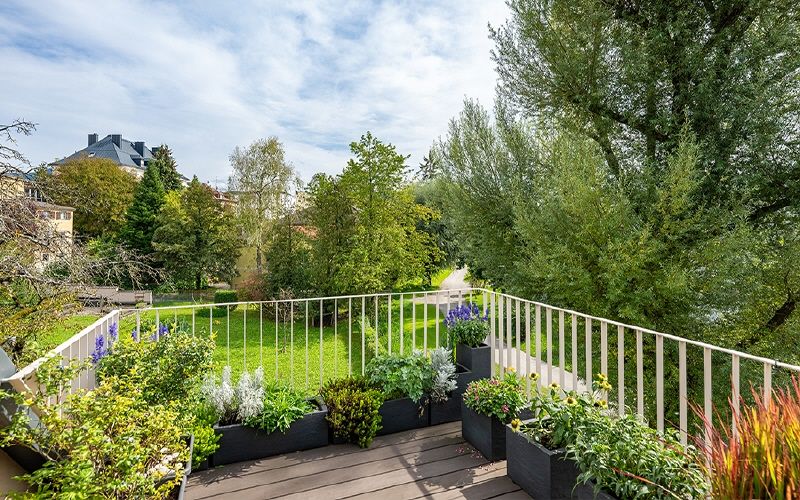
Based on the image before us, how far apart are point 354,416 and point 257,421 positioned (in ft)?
2.14

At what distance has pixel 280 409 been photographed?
9.20 feet

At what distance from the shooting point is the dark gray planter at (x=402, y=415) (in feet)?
10.2

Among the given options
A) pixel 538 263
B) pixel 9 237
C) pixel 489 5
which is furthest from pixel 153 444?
pixel 489 5

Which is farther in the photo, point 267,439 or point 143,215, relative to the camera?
point 143,215

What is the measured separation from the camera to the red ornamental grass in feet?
3.91

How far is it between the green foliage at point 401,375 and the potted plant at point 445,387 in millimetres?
64

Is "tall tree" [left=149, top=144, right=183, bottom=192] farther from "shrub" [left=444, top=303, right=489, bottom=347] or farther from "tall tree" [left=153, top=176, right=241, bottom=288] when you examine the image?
"shrub" [left=444, top=303, right=489, bottom=347]

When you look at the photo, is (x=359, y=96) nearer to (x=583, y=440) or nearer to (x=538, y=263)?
(x=538, y=263)

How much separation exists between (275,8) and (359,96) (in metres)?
6.36

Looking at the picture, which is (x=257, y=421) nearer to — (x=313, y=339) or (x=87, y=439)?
(x=87, y=439)

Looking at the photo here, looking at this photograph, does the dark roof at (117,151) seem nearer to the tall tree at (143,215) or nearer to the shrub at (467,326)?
the tall tree at (143,215)

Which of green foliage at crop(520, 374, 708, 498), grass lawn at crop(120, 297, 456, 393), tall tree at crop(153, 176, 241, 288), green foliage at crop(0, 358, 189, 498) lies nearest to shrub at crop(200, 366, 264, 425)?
green foliage at crop(0, 358, 189, 498)

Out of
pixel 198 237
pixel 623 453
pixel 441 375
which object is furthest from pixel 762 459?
pixel 198 237

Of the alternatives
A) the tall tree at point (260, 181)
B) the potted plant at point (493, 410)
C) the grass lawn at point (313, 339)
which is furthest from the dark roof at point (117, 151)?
the potted plant at point (493, 410)
